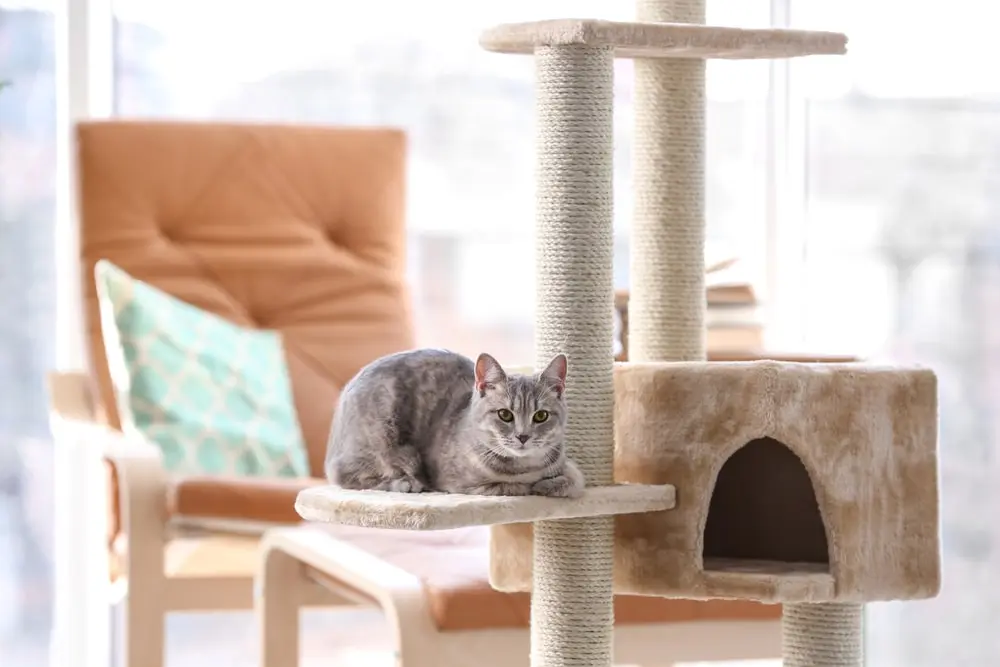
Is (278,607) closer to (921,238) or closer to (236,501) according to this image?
(236,501)

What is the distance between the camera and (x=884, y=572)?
178 cm

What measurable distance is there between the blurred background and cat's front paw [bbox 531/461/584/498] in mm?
1531

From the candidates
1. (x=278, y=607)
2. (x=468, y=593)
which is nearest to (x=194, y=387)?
(x=278, y=607)

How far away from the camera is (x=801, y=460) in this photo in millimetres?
1826

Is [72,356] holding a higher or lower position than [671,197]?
lower

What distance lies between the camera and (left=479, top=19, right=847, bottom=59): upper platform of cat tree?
1.69 m

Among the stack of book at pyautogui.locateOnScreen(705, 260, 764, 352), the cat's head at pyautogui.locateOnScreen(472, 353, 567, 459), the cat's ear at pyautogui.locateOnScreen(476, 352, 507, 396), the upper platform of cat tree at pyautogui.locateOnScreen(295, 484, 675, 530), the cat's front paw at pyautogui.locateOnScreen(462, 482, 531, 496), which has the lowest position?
the upper platform of cat tree at pyautogui.locateOnScreen(295, 484, 675, 530)

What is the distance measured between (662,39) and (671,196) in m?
0.28

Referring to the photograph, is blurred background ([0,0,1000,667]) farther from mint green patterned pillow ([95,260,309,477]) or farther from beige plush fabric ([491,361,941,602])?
beige plush fabric ([491,361,941,602])

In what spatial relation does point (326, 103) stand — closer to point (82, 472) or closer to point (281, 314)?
point (281, 314)

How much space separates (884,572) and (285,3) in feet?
6.58

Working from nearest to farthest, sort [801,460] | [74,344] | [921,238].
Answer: [801,460]
[74,344]
[921,238]

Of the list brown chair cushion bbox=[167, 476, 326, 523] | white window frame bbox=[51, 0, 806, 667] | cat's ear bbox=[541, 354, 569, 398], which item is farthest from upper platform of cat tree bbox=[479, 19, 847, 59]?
white window frame bbox=[51, 0, 806, 667]

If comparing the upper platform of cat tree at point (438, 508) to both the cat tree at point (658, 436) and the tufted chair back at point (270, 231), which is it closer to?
the cat tree at point (658, 436)
